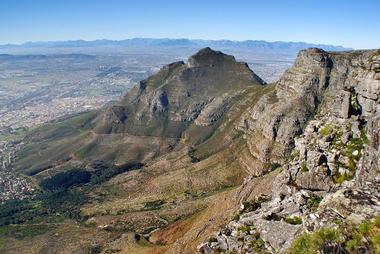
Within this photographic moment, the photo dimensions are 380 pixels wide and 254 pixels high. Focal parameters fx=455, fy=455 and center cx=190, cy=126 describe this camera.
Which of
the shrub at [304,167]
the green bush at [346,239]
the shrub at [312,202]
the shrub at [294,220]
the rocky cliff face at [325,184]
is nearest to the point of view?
the green bush at [346,239]

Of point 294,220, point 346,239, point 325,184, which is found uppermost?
point 346,239

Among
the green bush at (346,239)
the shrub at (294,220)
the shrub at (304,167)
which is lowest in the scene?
the shrub at (304,167)

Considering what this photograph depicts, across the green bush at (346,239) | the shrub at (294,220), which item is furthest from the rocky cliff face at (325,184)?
the green bush at (346,239)

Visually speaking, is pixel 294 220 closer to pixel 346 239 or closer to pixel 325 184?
pixel 325 184

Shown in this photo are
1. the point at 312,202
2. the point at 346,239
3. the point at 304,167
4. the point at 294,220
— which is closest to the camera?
the point at 346,239

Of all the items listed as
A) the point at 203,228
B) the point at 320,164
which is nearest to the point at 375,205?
the point at 320,164

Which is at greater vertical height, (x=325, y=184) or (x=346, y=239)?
(x=346, y=239)

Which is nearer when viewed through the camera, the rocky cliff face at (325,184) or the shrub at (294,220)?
the rocky cliff face at (325,184)

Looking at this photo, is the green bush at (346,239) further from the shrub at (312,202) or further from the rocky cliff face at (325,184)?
the shrub at (312,202)

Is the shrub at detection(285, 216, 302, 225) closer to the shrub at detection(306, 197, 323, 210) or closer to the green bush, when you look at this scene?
the shrub at detection(306, 197, 323, 210)

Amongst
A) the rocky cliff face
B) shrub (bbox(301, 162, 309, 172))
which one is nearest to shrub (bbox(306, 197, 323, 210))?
the rocky cliff face

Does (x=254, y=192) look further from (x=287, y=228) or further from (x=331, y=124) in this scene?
(x=287, y=228)

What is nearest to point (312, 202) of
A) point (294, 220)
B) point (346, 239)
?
point (294, 220)
